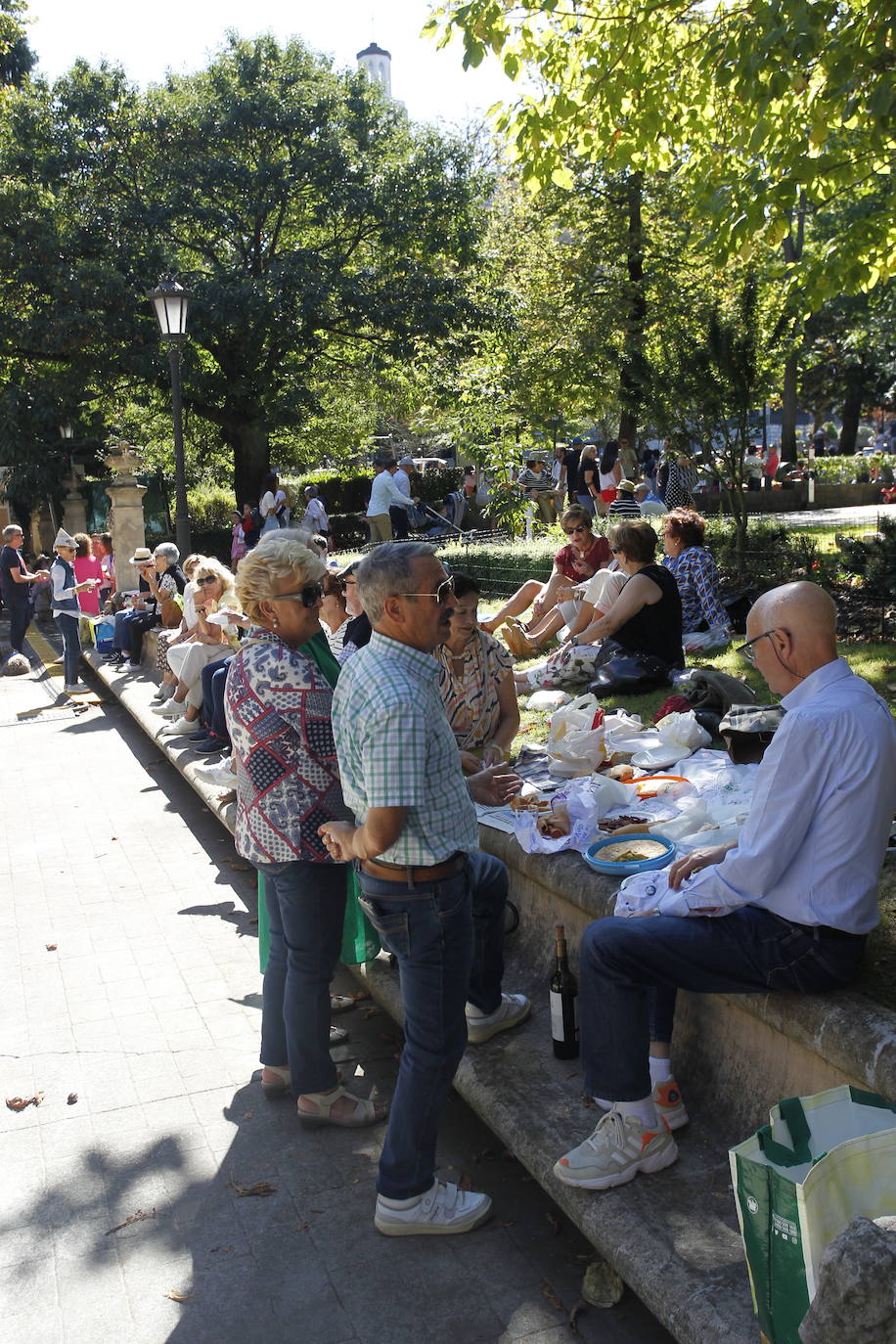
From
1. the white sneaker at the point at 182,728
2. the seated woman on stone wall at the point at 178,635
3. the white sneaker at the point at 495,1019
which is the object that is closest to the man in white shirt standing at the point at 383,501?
the seated woman on stone wall at the point at 178,635

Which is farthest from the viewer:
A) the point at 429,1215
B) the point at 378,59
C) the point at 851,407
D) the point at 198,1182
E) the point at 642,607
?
the point at 378,59

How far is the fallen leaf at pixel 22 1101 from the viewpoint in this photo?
440cm

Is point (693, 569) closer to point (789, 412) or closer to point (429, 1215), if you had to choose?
point (429, 1215)

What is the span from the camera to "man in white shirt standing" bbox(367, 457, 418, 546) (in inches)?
839

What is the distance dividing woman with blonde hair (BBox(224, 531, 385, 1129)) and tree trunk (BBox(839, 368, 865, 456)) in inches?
1798

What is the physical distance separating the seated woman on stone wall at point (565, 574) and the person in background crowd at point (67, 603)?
554 cm

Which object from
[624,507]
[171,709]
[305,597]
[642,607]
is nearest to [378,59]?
[624,507]

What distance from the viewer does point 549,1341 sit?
10.2 ft

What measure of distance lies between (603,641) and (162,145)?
19.6 metres

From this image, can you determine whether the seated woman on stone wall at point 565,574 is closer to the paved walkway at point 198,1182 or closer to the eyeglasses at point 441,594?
the paved walkway at point 198,1182

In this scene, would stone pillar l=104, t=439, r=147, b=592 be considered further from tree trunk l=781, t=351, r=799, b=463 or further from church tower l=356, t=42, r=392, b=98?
church tower l=356, t=42, r=392, b=98

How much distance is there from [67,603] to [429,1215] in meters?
11.0

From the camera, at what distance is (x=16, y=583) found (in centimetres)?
1493

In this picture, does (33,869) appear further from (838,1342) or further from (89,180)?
(89,180)
